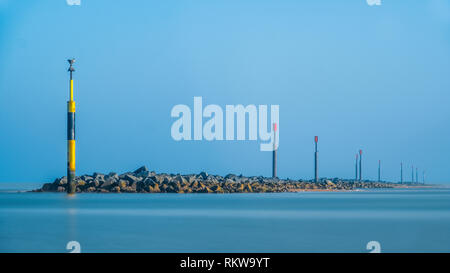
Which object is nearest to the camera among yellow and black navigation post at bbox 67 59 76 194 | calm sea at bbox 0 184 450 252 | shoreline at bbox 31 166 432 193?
calm sea at bbox 0 184 450 252

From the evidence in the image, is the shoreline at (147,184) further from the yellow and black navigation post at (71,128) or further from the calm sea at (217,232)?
the calm sea at (217,232)

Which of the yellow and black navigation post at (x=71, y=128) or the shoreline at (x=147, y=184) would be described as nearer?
the yellow and black navigation post at (x=71, y=128)

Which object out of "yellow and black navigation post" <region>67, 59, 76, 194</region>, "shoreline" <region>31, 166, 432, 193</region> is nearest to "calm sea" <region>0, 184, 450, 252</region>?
"yellow and black navigation post" <region>67, 59, 76, 194</region>

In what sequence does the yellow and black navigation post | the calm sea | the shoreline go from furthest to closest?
1. the shoreline
2. the yellow and black navigation post
3. the calm sea

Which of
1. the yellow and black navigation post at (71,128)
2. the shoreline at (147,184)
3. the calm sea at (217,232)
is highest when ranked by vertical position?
the yellow and black navigation post at (71,128)

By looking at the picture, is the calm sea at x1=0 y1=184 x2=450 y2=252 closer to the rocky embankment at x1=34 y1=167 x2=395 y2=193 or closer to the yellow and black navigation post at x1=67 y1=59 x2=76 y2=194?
the yellow and black navigation post at x1=67 y1=59 x2=76 y2=194

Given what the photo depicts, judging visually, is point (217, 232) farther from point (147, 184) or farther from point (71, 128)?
point (147, 184)

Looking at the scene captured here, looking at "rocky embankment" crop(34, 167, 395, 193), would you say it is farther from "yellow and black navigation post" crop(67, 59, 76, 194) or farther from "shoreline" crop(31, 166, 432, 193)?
"yellow and black navigation post" crop(67, 59, 76, 194)

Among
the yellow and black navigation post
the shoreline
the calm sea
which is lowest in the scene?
the shoreline

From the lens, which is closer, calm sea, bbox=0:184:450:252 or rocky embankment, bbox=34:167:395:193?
calm sea, bbox=0:184:450:252

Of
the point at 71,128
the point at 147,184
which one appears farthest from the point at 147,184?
the point at 71,128

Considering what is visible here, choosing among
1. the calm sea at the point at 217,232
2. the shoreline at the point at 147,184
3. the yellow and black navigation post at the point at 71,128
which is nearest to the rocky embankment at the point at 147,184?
the shoreline at the point at 147,184

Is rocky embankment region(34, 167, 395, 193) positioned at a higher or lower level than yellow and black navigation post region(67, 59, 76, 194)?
lower
